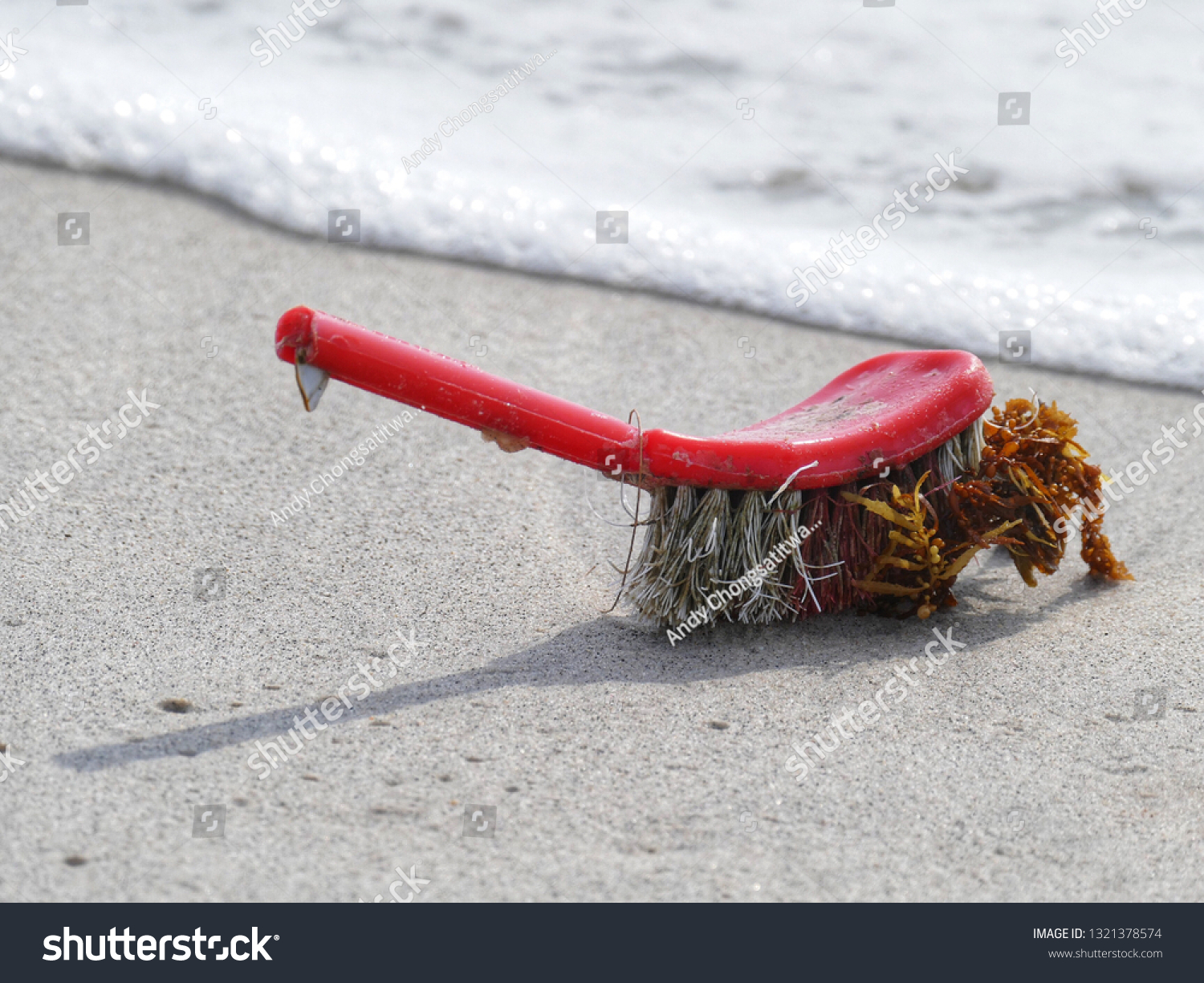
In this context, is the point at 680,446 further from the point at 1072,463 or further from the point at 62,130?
the point at 62,130

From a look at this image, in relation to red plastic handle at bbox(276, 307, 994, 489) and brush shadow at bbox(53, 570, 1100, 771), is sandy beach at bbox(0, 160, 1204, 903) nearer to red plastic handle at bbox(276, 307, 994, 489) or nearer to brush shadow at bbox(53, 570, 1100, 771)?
brush shadow at bbox(53, 570, 1100, 771)

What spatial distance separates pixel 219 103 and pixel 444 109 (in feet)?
3.32

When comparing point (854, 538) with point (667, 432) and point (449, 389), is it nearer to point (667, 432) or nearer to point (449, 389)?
point (667, 432)

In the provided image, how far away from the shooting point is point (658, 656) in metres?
2.53

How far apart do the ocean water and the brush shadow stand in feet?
5.93

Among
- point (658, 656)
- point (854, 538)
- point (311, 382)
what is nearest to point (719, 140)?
point (854, 538)

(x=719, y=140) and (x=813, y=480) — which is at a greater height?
(x=813, y=480)

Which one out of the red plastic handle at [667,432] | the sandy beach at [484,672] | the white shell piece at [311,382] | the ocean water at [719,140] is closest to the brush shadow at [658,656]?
the sandy beach at [484,672]

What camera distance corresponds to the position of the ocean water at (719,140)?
14.7 ft

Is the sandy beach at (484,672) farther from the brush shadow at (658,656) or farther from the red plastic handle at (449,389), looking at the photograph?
the red plastic handle at (449,389)

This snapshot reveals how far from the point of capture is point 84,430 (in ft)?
10.8

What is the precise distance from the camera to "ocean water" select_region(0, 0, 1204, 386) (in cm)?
448

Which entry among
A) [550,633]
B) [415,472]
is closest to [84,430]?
[415,472]

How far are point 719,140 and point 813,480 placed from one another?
354 centimetres
